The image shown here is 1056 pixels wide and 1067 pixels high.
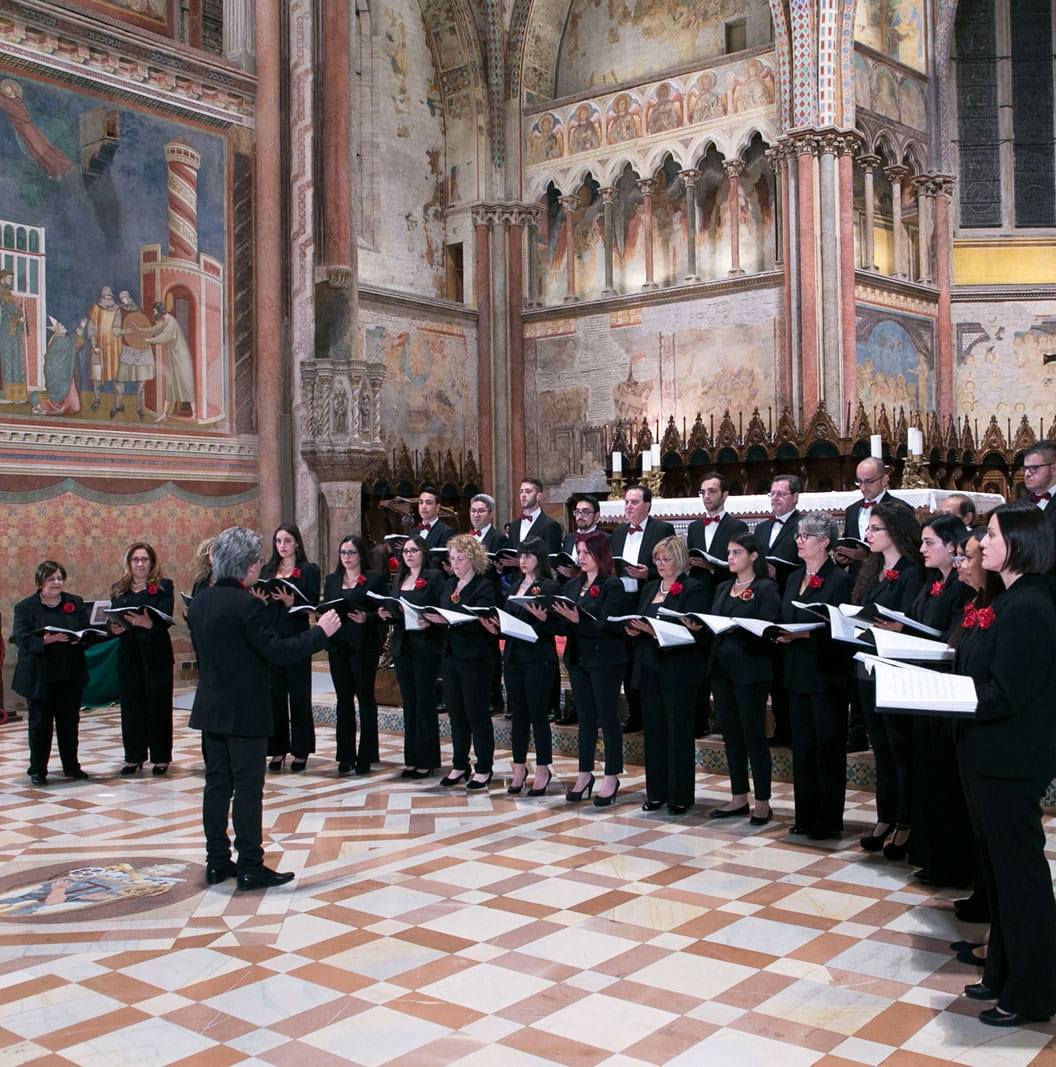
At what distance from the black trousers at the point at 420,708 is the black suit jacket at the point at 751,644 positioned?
2.46 meters

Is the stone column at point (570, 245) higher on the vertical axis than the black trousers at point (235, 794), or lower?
higher

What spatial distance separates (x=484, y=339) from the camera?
21.8 metres

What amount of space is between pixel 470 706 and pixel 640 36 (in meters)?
15.9

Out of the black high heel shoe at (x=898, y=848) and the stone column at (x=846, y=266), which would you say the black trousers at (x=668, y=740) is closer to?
the black high heel shoe at (x=898, y=848)

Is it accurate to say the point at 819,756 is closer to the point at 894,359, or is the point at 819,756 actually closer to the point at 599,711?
the point at 599,711

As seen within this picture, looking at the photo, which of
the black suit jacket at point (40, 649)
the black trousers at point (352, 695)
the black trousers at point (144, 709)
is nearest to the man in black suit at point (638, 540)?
the black trousers at point (352, 695)

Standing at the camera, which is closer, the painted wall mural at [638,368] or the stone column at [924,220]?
the painted wall mural at [638,368]

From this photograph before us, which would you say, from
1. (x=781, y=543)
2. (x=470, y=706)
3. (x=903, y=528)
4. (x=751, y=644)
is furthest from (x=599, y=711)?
(x=903, y=528)

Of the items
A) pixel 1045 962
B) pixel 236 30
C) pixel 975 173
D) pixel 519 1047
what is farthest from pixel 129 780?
pixel 975 173

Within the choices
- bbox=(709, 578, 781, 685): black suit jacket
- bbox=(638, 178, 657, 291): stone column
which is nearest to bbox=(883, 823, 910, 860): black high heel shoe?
bbox=(709, 578, 781, 685): black suit jacket

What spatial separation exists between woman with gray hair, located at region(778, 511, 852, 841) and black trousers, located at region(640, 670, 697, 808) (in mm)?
767

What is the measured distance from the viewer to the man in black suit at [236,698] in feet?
20.6

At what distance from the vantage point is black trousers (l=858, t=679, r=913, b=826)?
645 cm

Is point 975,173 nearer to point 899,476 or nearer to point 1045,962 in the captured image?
point 899,476
